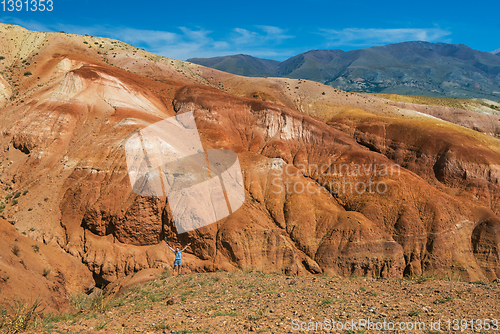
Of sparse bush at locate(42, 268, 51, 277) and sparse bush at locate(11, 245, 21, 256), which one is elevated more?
sparse bush at locate(11, 245, 21, 256)

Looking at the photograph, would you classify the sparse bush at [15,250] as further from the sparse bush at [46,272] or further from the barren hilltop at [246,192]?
the sparse bush at [46,272]

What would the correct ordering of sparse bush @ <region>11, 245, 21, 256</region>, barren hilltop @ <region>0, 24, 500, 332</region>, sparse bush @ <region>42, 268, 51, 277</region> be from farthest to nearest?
barren hilltop @ <region>0, 24, 500, 332</region> < sparse bush @ <region>42, 268, 51, 277</region> < sparse bush @ <region>11, 245, 21, 256</region>

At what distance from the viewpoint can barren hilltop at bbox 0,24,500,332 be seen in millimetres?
19422

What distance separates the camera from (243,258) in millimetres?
21391

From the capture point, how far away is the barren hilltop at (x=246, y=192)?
19.4 metres

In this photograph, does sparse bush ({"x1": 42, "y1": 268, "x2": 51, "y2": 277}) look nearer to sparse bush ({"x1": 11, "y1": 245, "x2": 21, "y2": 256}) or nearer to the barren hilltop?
the barren hilltop

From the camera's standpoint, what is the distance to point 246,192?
88.4ft

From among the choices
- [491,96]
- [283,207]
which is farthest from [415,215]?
[491,96]

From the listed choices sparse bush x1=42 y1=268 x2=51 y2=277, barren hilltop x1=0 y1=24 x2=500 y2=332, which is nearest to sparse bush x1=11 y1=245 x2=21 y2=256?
barren hilltop x1=0 y1=24 x2=500 y2=332

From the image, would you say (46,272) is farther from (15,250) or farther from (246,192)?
(246,192)

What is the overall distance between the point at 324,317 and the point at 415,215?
22.9m

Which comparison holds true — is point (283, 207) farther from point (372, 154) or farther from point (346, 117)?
point (346, 117)

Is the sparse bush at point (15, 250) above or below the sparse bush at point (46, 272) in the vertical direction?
above

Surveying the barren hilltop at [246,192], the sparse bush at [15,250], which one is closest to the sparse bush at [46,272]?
the barren hilltop at [246,192]
